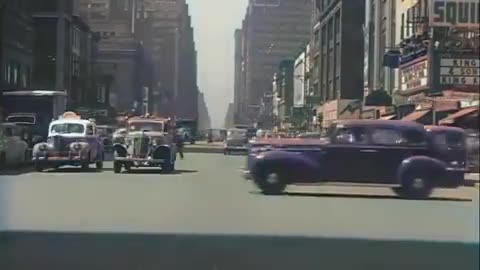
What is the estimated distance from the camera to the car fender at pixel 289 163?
35.3ft

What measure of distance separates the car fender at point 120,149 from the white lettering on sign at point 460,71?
545 centimetres

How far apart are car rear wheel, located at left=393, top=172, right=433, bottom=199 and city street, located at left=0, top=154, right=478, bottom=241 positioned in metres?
0.11

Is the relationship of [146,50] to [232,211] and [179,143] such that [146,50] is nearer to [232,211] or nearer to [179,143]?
[179,143]

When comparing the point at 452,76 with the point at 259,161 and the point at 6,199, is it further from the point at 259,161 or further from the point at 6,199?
the point at 6,199

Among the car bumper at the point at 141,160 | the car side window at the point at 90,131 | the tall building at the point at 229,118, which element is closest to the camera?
the tall building at the point at 229,118

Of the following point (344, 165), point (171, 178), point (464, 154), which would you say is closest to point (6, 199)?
point (171, 178)

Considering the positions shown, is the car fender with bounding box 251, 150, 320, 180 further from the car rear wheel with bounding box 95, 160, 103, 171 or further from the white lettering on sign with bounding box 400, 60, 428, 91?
the car rear wheel with bounding box 95, 160, 103, 171

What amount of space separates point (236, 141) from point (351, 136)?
162cm

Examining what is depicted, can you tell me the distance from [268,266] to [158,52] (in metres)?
4.34

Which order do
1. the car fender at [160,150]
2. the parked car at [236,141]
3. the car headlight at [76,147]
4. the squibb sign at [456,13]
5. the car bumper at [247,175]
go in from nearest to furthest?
the squibb sign at [456,13], the car bumper at [247,175], the parked car at [236,141], the car fender at [160,150], the car headlight at [76,147]

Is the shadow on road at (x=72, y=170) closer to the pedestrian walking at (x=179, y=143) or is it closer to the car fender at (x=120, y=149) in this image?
the car fender at (x=120, y=149)

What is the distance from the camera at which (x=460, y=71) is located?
33.8ft

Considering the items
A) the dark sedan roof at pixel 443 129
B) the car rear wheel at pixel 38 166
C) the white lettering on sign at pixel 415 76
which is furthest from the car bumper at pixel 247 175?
the car rear wheel at pixel 38 166

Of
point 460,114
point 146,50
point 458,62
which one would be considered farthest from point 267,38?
point 460,114
